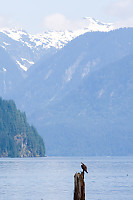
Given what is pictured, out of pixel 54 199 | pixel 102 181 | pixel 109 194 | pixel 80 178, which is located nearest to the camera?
pixel 80 178

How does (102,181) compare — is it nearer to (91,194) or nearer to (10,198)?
(91,194)

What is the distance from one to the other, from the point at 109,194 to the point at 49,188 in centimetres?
1461

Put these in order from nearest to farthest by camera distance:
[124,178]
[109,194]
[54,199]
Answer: [54,199] → [109,194] → [124,178]

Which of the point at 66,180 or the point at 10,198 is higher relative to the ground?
the point at 66,180

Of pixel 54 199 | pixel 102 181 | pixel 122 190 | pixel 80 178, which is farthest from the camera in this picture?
pixel 102 181

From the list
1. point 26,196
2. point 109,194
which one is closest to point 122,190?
point 109,194

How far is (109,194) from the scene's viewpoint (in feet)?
378

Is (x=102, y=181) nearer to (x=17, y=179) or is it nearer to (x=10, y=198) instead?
(x=17, y=179)

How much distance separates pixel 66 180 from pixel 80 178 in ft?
275

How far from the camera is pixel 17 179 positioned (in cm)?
15050

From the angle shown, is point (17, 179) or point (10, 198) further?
point (17, 179)

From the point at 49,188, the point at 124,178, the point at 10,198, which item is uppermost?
the point at 124,178

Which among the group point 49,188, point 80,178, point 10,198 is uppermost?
point 49,188

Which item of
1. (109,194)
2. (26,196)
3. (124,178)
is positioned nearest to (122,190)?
(109,194)
